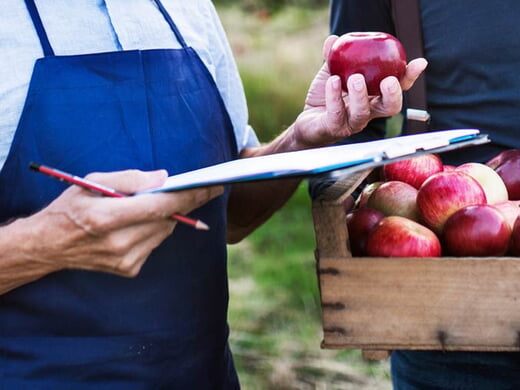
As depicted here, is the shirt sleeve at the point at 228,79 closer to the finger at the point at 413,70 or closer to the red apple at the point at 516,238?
the finger at the point at 413,70

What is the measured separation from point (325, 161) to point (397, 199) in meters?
0.47

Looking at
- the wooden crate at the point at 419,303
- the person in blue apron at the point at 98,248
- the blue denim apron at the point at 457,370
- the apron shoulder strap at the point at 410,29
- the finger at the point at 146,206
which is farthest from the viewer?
the apron shoulder strap at the point at 410,29

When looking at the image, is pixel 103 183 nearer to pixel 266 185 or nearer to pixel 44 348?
pixel 44 348

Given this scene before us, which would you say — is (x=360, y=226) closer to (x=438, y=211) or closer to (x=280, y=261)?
(x=438, y=211)

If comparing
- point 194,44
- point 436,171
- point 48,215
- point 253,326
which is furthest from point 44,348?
point 253,326

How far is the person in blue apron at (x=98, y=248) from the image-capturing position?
4.53ft

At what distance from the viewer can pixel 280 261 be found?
4.29m

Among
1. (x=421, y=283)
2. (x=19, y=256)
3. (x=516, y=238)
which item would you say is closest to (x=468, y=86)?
(x=516, y=238)

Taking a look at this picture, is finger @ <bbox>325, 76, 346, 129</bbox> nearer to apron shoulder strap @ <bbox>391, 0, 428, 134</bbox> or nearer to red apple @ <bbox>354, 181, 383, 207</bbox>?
red apple @ <bbox>354, 181, 383, 207</bbox>

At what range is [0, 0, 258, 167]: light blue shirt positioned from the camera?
4.59 ft

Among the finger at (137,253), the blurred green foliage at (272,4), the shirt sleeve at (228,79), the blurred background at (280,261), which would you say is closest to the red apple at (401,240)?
the finger at (137,253)

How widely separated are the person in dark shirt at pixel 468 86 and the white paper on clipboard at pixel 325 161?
0.54 meters

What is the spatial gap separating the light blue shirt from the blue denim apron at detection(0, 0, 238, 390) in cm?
2

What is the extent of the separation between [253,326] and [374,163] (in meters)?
2.71
